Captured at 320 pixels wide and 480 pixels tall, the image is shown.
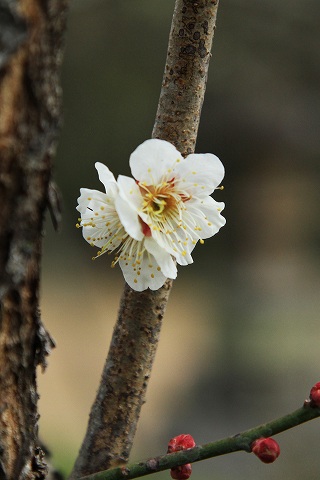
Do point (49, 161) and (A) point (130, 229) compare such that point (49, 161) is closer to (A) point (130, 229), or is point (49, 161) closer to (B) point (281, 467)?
(A) point (130, 229)

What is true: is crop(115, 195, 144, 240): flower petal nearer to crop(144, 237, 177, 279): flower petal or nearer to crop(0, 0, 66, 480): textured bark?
crop(144, 237, 177, 279): flower petal

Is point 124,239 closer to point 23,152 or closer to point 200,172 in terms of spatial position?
point 200,172

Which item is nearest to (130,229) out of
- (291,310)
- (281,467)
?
(281,467)

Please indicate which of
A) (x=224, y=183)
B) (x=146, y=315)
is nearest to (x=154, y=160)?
(x=146, y=315)

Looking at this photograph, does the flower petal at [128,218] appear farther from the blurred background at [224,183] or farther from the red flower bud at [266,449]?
the blurred background at [224,183]

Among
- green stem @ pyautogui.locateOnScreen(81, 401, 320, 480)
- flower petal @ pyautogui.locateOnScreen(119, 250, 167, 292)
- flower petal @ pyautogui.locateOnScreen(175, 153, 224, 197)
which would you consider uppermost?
flower petal @ pyautogui.locateOnScreen(175, 153, 224, 197)

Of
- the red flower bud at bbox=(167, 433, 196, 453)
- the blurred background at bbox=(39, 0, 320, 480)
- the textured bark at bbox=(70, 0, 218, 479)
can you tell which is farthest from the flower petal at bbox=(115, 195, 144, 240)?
the blurred background at bbox=(39, 0, 320, 480)

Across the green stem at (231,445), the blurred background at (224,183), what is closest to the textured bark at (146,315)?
the green stem at (231,445)
